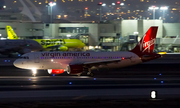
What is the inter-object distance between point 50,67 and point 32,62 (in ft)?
7.41

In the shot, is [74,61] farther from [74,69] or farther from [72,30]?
[72,30]

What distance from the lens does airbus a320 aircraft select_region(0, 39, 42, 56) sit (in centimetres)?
6600

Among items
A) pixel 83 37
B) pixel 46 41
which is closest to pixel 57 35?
pixel 83 37

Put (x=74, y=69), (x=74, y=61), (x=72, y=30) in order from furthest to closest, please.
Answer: (x=72, y=30) < (x=74, y=61) < (x=74, y=69)

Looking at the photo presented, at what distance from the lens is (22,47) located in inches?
2709

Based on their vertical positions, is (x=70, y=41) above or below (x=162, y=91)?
above

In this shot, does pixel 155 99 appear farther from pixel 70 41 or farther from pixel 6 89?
pixel 70 41

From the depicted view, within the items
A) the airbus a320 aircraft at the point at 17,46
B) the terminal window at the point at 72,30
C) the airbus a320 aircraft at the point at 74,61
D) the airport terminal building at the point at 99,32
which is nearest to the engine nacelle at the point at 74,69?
the airbus a320 aircraft at the point at 74,61

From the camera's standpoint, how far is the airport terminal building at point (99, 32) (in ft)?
309

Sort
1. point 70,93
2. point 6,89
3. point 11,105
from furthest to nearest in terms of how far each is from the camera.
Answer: point 6,89 < point 70,93 < point 11,105

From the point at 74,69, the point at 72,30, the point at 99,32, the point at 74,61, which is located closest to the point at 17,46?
the point at 72,30

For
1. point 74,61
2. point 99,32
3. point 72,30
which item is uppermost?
point 72,30

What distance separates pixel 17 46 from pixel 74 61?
36.5m

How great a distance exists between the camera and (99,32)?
95500 mm
